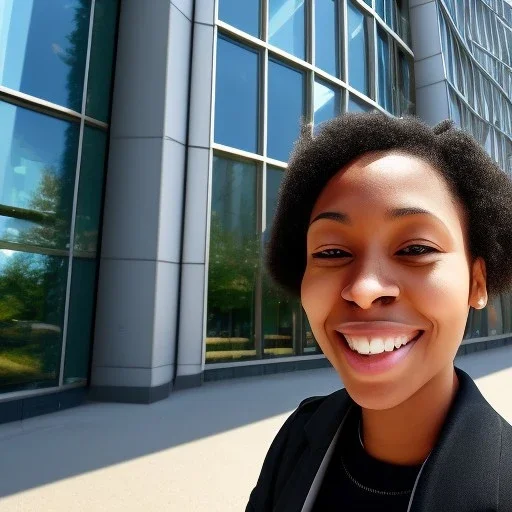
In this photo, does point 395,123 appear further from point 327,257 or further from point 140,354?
point 140,354

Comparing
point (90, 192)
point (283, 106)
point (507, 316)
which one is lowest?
point (507, 316)

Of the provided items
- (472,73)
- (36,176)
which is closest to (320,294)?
(36,176)

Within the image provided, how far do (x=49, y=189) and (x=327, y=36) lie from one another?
8.06m

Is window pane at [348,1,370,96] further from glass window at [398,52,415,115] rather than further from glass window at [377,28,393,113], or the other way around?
glass window at [398,52,415,115]

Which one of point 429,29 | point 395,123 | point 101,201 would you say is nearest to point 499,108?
point 429,29

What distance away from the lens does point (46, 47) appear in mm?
6246

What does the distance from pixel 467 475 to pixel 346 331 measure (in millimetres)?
354

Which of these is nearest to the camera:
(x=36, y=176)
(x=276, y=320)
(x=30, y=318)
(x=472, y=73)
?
(x=30, y=318)

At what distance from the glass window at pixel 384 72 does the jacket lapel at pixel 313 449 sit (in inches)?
508

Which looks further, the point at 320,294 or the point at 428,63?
the point at 428,63

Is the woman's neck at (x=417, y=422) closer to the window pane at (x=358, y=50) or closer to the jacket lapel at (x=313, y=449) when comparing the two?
the jacket lapel at (x=313, y=449)

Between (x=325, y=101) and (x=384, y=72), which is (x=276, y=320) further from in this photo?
(x=384, y=72)

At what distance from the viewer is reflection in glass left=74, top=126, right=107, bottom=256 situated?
21.9 feet

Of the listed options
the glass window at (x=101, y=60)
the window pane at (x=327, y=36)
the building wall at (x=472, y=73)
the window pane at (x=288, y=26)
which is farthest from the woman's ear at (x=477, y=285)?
the building wall at (x=472, y=73)
